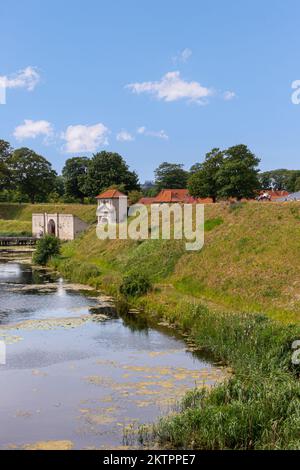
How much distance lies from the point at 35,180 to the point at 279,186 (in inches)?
3117

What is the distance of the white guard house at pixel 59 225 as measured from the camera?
277 ft

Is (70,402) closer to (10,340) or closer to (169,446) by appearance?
(169,446)

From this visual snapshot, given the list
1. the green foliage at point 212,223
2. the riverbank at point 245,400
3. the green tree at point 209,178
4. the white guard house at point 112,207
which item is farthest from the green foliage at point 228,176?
the riverbank at point 245,400

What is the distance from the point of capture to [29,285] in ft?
144

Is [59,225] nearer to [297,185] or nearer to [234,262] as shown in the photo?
[234,262]

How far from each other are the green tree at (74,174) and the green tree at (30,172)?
3.22 meters

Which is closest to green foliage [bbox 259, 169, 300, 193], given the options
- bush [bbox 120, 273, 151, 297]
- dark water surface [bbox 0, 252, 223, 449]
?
bush [bbox 120, 273, 151, 297]

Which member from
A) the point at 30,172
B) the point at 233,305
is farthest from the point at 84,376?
the point at 30,172

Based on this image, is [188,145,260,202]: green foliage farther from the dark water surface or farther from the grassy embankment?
the dark water surface

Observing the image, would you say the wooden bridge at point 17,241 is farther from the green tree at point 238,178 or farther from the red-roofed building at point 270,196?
the red-roofed building at point 270,196

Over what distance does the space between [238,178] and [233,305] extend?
3594cm

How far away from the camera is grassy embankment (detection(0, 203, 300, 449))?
49.4ft

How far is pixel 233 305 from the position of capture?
31.6 metres
